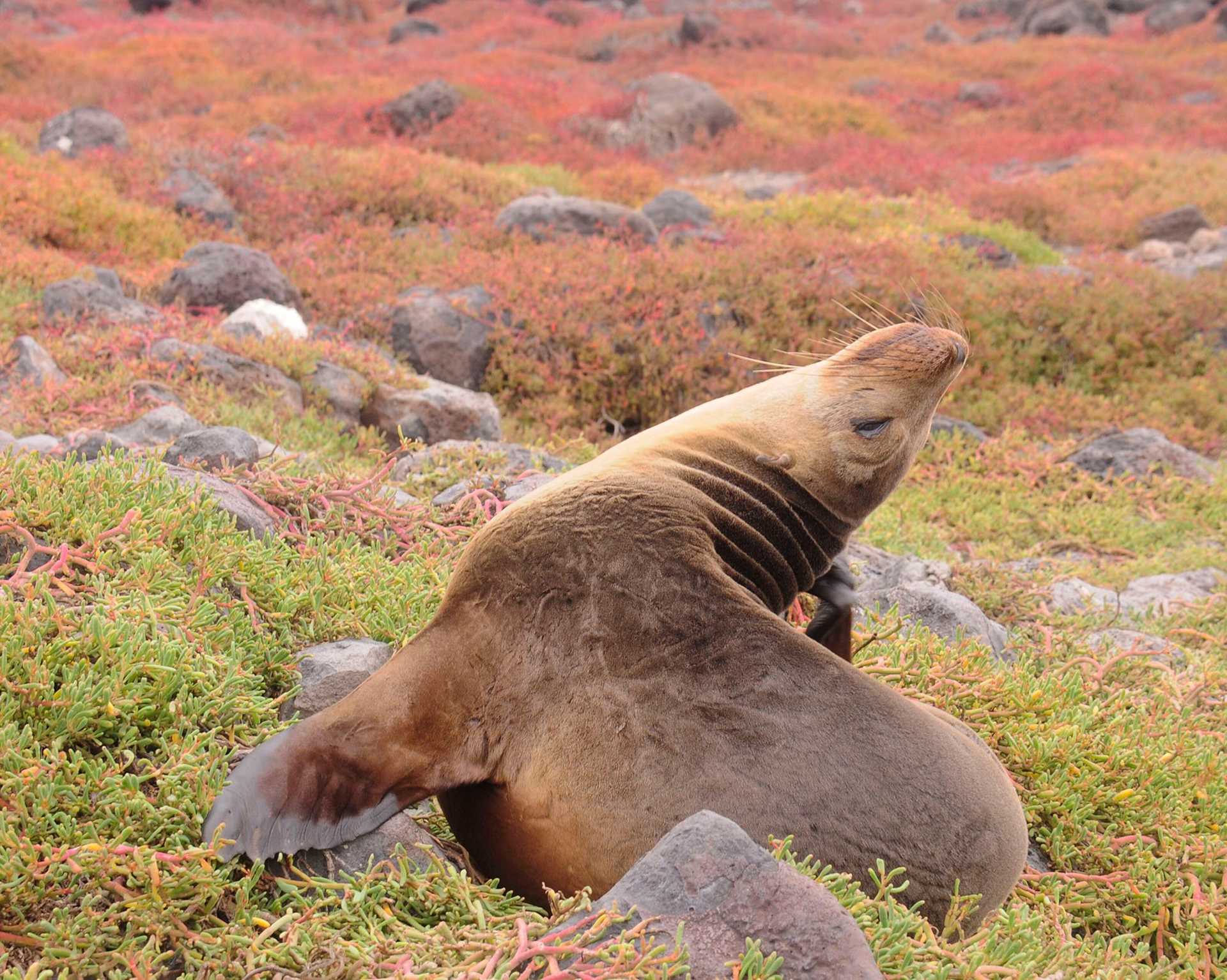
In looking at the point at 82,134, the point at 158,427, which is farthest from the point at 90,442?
the point at 82,134

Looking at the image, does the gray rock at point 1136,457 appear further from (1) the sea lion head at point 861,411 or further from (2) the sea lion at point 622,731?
(2) the sea lion at point 622,731

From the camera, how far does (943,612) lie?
195 inches

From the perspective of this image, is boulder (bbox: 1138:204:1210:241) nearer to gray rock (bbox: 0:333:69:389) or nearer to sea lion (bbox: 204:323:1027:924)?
gray rock (bbox: 0:333:69:389)

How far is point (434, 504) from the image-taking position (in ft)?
17.3

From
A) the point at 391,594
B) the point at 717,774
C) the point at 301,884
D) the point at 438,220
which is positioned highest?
the point at 717,774

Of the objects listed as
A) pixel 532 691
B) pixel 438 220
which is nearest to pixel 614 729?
pixel 532 691

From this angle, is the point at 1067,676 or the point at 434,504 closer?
the point at 1067,676

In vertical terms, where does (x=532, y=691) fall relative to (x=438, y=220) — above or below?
above

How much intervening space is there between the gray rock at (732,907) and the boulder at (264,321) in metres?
7.00

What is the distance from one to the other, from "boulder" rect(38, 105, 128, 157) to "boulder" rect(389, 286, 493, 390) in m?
6.56

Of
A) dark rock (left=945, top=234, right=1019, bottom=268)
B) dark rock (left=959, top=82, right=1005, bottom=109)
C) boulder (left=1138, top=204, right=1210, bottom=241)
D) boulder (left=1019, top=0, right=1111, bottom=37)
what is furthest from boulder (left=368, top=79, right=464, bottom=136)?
boulder (left=1019, top=0, right=1111, bottom=37)

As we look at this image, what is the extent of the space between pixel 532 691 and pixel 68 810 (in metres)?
1.06

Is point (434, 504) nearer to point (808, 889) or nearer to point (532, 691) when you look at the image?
point (532, 691)

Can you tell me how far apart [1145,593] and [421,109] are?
15.8 meters
